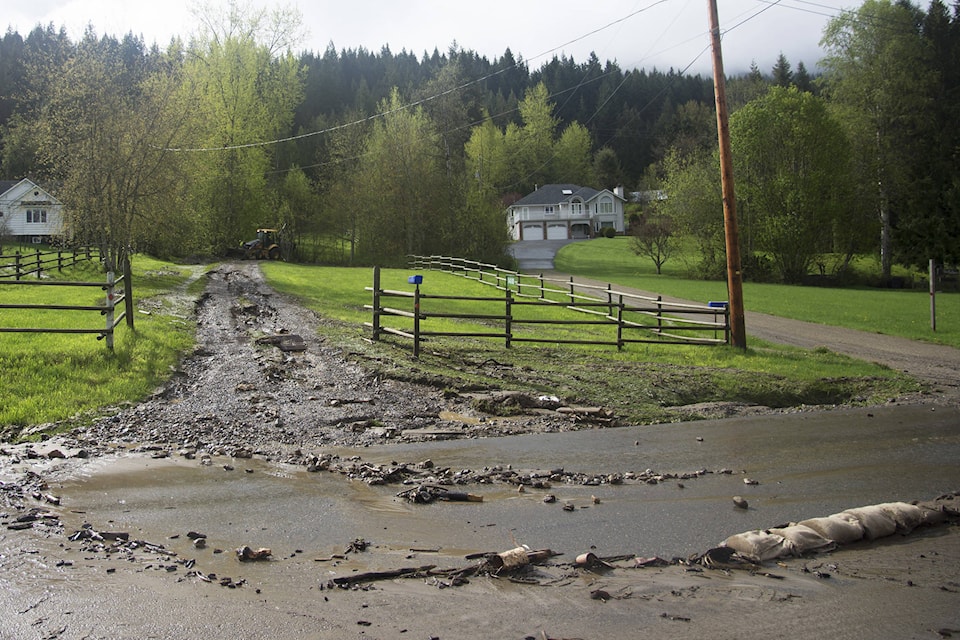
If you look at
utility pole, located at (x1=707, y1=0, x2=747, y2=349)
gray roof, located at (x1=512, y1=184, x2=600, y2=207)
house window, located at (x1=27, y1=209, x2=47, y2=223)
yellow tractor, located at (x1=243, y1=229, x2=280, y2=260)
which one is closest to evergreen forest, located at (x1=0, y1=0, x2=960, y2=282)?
yellow tractor, located at (x1=243, y1=229, x2=280, y2=260)

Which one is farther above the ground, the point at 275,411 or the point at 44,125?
the point at 44,125

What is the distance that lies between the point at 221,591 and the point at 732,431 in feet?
23.7

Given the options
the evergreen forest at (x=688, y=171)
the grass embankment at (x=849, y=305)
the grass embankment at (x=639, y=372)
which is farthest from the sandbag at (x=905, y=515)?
the evergreen forest at (x=688, y=171)

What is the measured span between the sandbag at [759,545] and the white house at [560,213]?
97539mm

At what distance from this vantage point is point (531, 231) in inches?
4146

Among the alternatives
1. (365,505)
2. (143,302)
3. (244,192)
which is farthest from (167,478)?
(244,192)

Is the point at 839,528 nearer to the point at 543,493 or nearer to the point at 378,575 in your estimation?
the point at 543,493

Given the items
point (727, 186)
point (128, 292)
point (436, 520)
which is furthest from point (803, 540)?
point (128, 292)

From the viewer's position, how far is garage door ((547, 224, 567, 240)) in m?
104

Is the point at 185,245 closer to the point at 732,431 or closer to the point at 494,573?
the point at 732,431

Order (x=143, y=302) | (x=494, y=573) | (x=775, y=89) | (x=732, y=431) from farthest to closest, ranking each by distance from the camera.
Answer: (x=775, y=89), (x=143, y=302), (x=732, y=431), (x=494, y=573)

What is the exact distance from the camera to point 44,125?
29.2 metres

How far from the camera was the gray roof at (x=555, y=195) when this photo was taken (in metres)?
102

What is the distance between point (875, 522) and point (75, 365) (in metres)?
11.3
